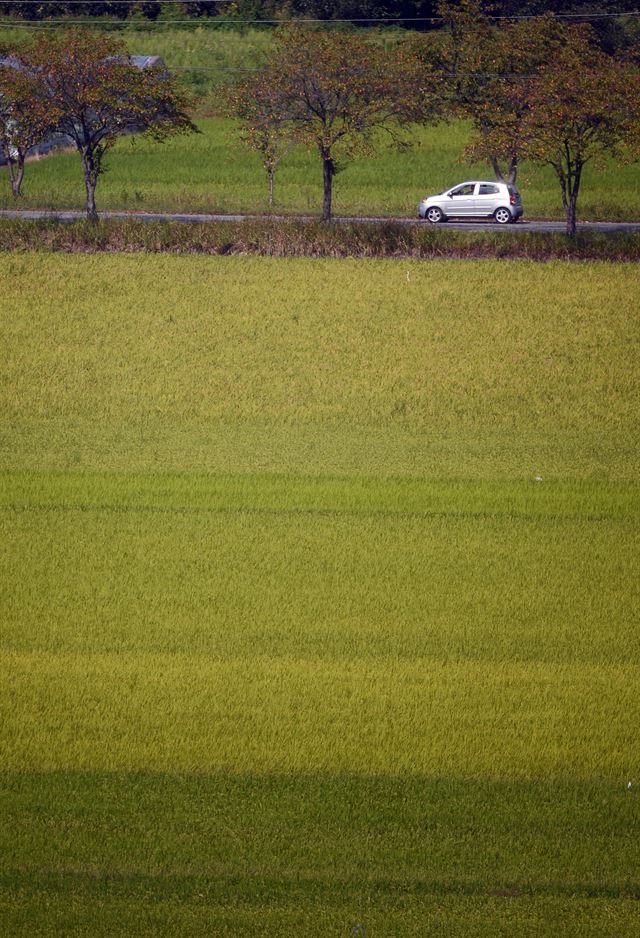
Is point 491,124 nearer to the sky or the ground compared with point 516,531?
nearer to the sky

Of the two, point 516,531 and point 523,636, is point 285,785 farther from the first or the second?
point 516,531

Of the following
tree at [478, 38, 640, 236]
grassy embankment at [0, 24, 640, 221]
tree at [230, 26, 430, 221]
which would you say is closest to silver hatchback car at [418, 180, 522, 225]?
grassy embankment at [0, 24, 640, 221]

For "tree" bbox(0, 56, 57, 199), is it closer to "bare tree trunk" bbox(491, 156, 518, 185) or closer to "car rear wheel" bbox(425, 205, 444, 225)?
"car rear wheel" bbox(425, 205, 444, 225)

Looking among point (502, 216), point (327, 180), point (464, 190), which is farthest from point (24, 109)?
point (502, 216)

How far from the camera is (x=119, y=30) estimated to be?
7456cm

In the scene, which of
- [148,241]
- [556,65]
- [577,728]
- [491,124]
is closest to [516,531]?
[577,728]

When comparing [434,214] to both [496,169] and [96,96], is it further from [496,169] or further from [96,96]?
[96,96]

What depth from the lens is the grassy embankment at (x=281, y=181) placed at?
149 ft

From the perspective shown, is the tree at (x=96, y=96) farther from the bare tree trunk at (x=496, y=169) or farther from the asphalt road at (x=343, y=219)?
the bare tree trunk at (x=496, y=169)

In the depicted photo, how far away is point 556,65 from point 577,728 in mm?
36058

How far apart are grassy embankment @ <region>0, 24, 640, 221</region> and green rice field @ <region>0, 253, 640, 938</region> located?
887 inches

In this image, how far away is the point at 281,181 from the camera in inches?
1997

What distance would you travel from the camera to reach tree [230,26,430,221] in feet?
135

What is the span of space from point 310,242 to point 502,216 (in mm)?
11210
